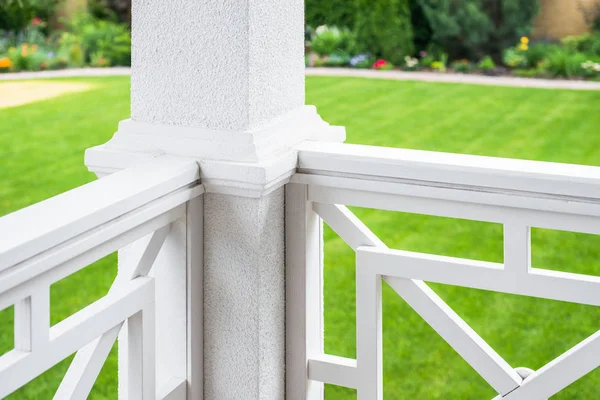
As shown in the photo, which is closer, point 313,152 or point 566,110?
point 313,152

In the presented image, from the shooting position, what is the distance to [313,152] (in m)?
1.30

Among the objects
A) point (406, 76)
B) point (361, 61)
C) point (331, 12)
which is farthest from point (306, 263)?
point (331, 12)

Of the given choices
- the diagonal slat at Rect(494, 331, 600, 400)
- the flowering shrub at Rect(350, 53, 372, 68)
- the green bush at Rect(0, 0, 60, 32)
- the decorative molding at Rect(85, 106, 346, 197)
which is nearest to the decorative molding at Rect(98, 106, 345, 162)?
the decorative molding at Rect(85, 106, 346, 197)

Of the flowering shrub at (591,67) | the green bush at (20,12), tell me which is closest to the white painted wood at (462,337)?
the flowering shrub at (591,67)

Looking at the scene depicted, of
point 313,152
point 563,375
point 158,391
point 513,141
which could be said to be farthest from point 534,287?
point 513,141

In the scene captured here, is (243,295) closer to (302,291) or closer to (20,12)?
(302,291)

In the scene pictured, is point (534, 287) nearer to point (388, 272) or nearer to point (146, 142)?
point (388, 272)

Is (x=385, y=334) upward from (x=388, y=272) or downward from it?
downward

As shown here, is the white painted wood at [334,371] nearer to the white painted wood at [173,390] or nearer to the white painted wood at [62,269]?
Result: the white painted wood at [173,390]

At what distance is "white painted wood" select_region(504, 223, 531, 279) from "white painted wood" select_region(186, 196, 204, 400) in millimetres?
461

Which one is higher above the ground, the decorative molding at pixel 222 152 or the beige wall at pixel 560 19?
the beige wall at pixel 560 19

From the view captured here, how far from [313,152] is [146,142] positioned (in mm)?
258

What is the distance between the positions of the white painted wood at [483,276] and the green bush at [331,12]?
8.40m

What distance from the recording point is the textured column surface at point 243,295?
128 centimetres
